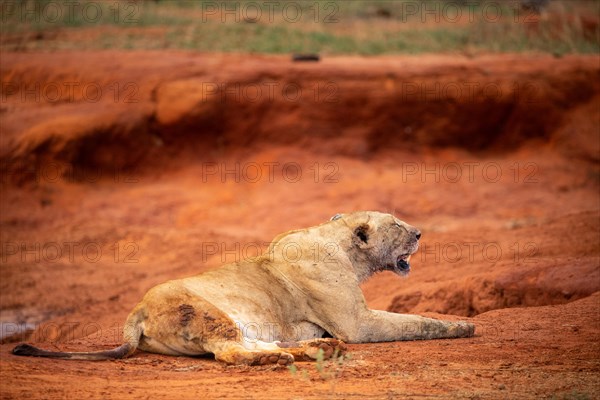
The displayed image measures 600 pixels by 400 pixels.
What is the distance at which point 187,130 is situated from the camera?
1867cm

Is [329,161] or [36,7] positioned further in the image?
[36,7]

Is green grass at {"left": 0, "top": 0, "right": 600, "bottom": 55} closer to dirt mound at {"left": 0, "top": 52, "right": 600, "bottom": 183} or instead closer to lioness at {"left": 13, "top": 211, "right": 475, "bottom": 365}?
dirt mound at {"left": 0, "top": 52, "right": 600, "bottom": 183}

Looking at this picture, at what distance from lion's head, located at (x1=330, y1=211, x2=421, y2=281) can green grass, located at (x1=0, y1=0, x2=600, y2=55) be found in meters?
12.7

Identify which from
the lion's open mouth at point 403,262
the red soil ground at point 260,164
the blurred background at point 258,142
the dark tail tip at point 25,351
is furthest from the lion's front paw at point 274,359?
the blurred background at point 258,142

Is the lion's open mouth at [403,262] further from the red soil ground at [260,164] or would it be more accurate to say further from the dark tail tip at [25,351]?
the dark tail tip at [25,351]

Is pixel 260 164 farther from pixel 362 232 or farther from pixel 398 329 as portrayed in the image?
pixel 398 329

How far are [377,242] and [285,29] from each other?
1501cm

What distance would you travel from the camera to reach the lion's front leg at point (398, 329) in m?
8.07

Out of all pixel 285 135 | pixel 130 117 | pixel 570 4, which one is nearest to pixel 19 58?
pixel 130 117

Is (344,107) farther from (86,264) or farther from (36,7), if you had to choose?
(36,7)

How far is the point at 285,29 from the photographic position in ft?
75.4

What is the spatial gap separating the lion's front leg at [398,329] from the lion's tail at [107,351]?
5.68 ft

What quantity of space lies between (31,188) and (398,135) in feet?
23.6

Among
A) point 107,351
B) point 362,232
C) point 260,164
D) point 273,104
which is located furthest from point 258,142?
point 107,351
